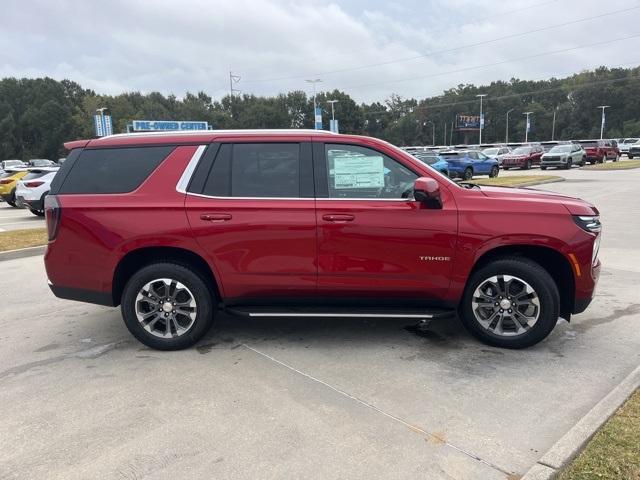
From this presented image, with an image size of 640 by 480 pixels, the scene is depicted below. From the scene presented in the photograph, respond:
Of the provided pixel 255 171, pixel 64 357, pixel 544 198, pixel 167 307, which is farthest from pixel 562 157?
pixel 64 357

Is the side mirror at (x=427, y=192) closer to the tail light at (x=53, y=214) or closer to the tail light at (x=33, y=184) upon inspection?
the tail light at (x=53, y=214)

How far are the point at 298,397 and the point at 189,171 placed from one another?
84.6 inches

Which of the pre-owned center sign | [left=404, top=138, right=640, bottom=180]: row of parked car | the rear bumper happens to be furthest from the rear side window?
the pre-owned center sign

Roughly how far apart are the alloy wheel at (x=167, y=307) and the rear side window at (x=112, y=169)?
90 centimetres

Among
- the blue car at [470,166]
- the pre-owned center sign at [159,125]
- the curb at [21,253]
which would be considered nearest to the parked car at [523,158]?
the blue car at [470,166]

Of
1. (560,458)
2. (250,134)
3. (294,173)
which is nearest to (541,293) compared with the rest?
(560,458)

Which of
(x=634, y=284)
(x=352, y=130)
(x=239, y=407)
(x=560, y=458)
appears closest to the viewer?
(x=560, y=458)

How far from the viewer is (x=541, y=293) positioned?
4.16 meters

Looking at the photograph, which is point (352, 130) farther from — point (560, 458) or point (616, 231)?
point (560, 458)

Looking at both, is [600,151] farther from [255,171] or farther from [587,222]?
[255,171]

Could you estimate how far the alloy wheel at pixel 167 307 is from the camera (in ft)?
14.3

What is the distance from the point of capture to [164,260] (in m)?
4.43

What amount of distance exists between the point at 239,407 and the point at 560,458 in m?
2.03

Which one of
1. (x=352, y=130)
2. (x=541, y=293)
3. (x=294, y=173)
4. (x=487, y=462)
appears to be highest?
(x=352, y=130)
